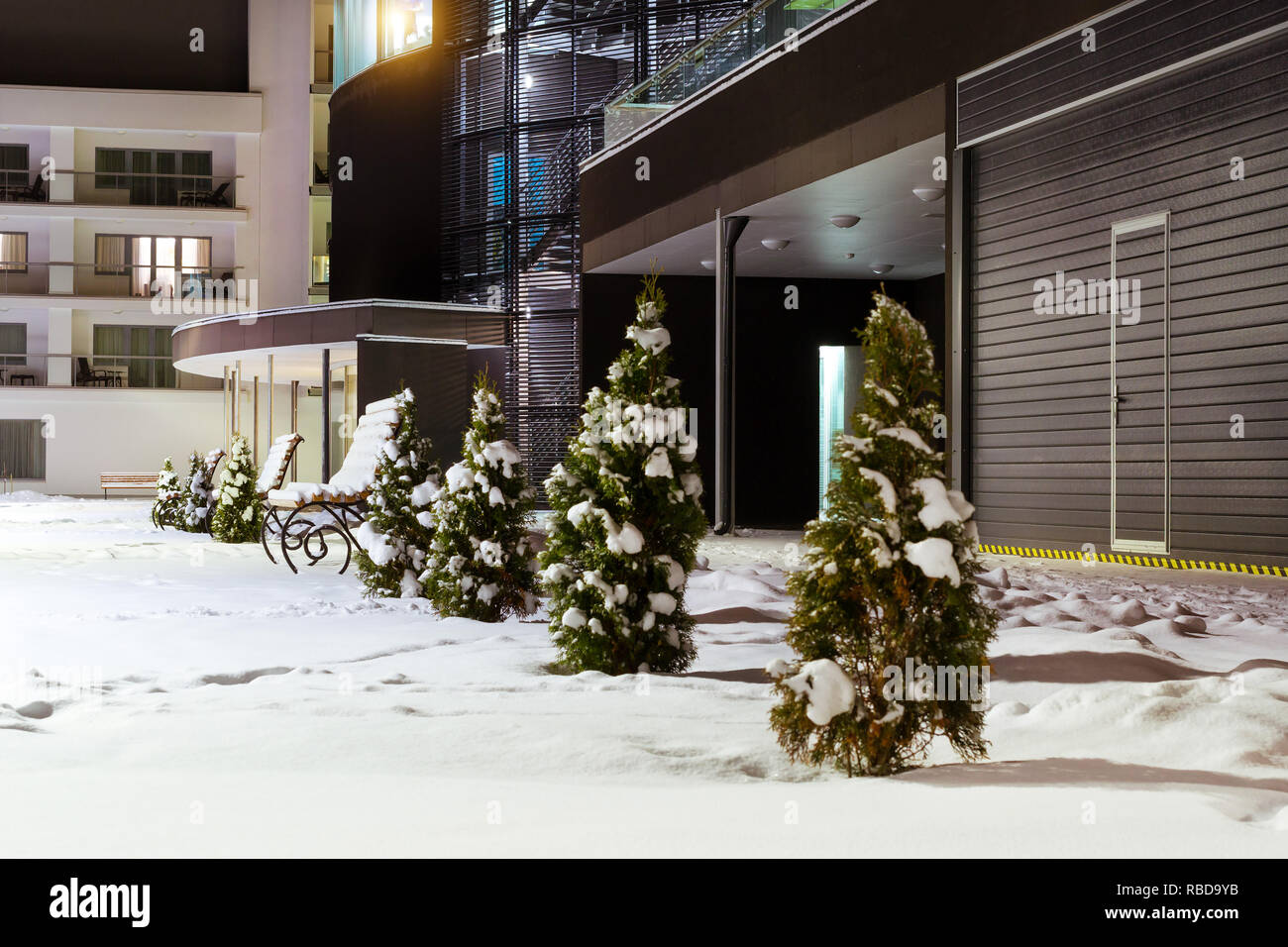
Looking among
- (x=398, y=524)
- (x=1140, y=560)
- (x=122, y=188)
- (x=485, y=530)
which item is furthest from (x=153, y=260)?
(x=1140, y=560)

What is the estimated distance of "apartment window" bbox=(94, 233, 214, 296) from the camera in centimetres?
3978

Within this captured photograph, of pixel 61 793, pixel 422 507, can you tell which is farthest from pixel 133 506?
pixel 61 793

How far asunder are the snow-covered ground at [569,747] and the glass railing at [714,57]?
27.8 ft

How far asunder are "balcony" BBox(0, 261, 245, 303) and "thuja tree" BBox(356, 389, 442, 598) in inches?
1263

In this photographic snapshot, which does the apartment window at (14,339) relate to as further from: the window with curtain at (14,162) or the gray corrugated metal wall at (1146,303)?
the gray corrugated metal wall at (1146,303)

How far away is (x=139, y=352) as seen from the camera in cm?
3978

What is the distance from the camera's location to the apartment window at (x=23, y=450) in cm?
→ 3941

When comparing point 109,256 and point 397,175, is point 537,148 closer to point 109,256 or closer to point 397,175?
point 397,175

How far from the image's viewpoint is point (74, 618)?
26.2 feet

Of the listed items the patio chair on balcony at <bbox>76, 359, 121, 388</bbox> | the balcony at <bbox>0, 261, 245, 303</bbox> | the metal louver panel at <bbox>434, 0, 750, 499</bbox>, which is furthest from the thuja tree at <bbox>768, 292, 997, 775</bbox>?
the patio chair on balcony at <bbox>76, 359, 121, 388</bbox>

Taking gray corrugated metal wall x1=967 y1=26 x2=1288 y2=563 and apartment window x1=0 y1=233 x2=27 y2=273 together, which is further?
apartment window x1=0 y1=233 x2=27 y2=273

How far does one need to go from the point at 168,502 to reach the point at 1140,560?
15058 millimetres

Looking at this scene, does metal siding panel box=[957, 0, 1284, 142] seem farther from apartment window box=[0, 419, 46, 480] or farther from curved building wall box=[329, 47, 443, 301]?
apartment window box=[0, 419, 46, 480]
